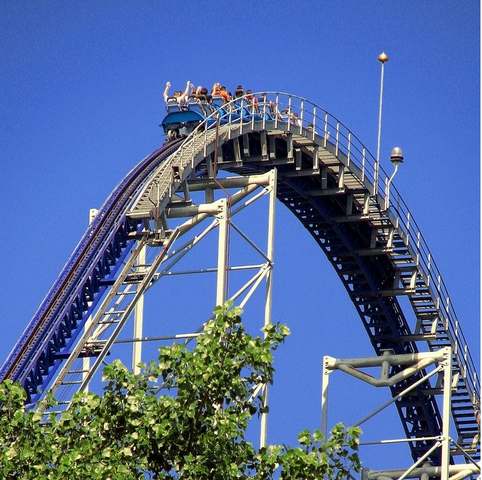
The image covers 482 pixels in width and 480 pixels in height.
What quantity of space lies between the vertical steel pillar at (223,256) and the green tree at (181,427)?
45.8ft

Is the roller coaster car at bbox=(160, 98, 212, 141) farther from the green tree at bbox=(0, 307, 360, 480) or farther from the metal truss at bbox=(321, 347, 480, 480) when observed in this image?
the green tree at bbox=(0, 307, 360, 480)

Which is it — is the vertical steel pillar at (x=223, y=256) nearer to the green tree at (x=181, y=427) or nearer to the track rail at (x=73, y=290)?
the track rail at (x=73, y=290)

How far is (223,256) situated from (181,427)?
15.8 metres

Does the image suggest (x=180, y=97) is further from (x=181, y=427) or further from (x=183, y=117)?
(x=181, y=427)

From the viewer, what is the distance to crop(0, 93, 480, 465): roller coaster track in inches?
2069

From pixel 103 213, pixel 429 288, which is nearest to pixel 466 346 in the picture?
pixel 429 288

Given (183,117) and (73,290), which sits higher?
(183,117)

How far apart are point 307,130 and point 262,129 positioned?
8.57 ft

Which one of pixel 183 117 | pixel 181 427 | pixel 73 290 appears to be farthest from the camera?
pixel 183 117

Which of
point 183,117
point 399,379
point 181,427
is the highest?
point 183,117

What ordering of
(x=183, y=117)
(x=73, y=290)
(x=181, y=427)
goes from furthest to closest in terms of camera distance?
(x=183, y=117), (x=73, y=290), (x=181, y=427)

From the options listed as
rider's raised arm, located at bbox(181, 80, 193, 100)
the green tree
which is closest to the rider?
rider's raised arm, located at bbox(181, 80, 193, 100)

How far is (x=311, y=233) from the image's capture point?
6544 centimetres

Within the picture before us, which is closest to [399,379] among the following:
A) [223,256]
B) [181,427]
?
[223,256]
